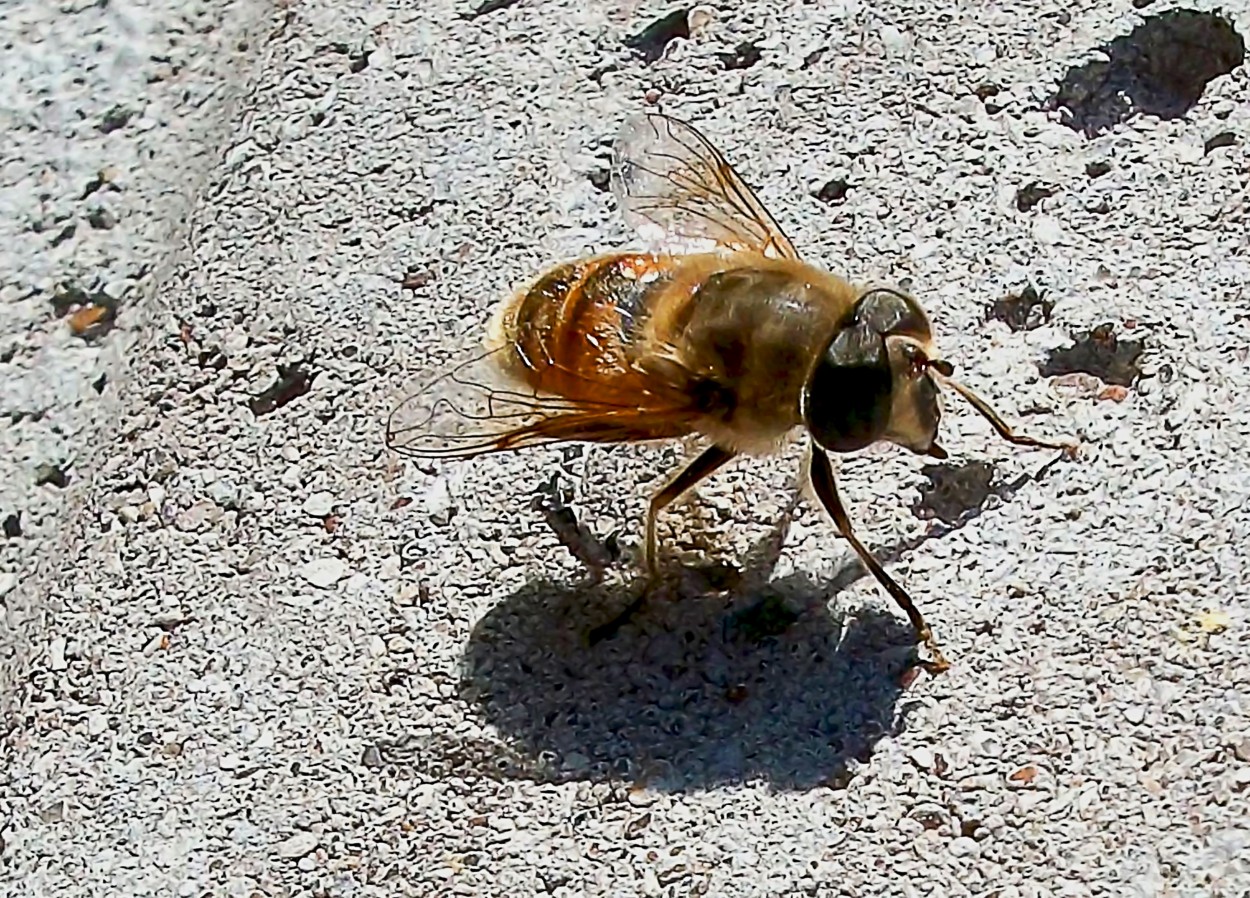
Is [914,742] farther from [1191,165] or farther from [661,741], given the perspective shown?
[1191,165]

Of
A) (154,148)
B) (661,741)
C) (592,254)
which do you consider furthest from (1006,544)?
(154,148)

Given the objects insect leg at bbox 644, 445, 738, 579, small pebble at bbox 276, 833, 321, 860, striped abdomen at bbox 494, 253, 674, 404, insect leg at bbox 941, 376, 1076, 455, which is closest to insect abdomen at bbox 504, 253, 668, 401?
striped abdomen at bbox 494, 253, 674, 404

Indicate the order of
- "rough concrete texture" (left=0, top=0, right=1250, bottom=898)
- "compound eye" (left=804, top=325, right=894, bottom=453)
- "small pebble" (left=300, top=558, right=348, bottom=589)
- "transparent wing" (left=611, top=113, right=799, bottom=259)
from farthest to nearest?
"transparent wing" (left=611, top=113, right=799, bottom=259) < "small pebble" (left=300, top=558, right=348, bottom=589) < "compound eye" (left=804, top=325, right=894, bottom=453) < "rough concrete texture" (left=0, top=0, right=1250, bottom=898)

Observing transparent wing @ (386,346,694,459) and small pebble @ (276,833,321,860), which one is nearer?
small pebble @ (276,833,321,860)

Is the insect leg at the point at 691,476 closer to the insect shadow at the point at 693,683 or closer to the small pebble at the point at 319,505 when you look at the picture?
the insect shadow at the point at 693,683

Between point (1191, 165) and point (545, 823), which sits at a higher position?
point (1191, 165)

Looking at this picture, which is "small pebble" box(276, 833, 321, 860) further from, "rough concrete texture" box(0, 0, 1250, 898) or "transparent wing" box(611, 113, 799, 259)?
"transparent wing" box(611, 113, 799, 259)

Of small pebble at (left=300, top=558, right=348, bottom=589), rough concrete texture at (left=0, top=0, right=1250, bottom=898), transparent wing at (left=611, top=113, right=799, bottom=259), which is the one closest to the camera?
rough concrete texture at (left=0, top=0, right=1250, bottom=898)
